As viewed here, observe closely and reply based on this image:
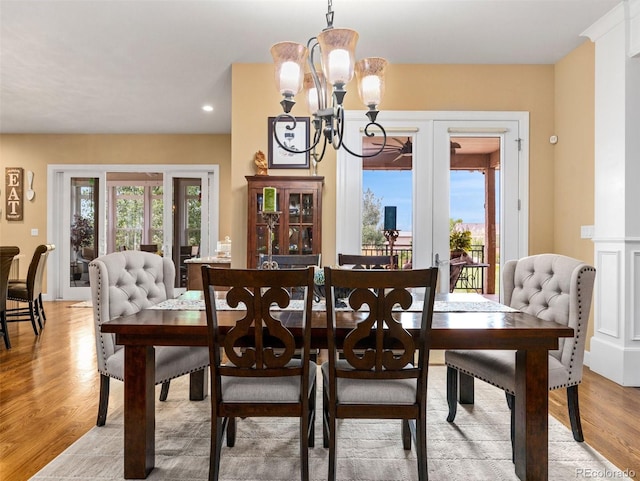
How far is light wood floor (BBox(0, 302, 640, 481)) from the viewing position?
2.06 m

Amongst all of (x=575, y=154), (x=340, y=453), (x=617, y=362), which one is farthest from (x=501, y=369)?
(x=575, y=154)

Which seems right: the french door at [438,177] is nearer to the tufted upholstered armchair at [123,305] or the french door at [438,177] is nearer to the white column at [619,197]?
the white column at [619,197]

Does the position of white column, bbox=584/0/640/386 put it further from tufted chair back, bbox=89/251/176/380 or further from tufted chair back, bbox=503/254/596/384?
tufted chair back, bbox=89/251/176/380

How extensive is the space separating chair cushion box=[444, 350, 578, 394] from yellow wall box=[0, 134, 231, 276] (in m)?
5.61

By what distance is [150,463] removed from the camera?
6.16 feet

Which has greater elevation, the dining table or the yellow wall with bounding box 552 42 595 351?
the yellow wall with bounding box 552 42 595 351

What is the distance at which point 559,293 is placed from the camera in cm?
214

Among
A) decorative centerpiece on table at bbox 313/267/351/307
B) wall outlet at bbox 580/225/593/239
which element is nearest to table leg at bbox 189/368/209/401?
decorative centerpiece on table at bbox 313/267/351/307

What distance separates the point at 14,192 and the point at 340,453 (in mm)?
7196

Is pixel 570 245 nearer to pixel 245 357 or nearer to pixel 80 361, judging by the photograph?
pixel 245 357

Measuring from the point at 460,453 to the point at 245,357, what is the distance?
118 centimetres

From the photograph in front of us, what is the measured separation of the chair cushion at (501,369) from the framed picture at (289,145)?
2503 millimetres

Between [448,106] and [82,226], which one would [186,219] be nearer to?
[82,226]

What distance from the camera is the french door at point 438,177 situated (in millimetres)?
4121
